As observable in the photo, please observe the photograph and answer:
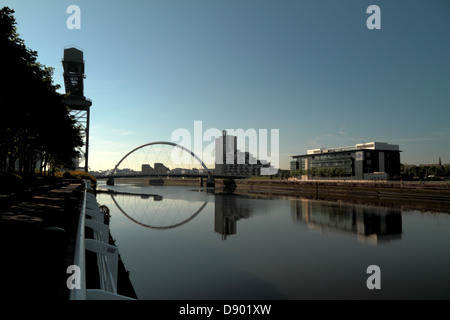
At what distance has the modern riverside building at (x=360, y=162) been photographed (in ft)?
401

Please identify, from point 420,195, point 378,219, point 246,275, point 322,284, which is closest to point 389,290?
point 322,284

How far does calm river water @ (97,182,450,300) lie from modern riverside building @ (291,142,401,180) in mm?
94470

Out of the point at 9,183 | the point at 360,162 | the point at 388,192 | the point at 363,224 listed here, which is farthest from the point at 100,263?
the point at 360,162

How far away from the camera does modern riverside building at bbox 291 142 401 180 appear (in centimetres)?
12219

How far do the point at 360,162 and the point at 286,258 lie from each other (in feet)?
393

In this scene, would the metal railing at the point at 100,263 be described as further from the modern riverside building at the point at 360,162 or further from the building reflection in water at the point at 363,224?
the modern riverside building at the point at 360,162

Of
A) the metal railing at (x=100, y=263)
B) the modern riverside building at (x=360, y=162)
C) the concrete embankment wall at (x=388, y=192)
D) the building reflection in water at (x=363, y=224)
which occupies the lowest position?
the building reflection in water at (x=363, y=224)

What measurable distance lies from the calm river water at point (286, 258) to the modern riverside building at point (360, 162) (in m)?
94.5

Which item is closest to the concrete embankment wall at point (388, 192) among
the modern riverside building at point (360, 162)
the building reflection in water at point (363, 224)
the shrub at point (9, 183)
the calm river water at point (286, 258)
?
the building reflection in water at point (363, 224)

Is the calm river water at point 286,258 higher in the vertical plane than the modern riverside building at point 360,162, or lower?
lower

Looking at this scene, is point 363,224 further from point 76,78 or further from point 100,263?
point 76,78

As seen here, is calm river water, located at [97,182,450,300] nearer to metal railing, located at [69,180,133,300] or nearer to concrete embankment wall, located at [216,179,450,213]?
metal railing, located at [69,180,133,300]

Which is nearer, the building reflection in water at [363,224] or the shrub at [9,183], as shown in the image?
the shrub at [9,183]
